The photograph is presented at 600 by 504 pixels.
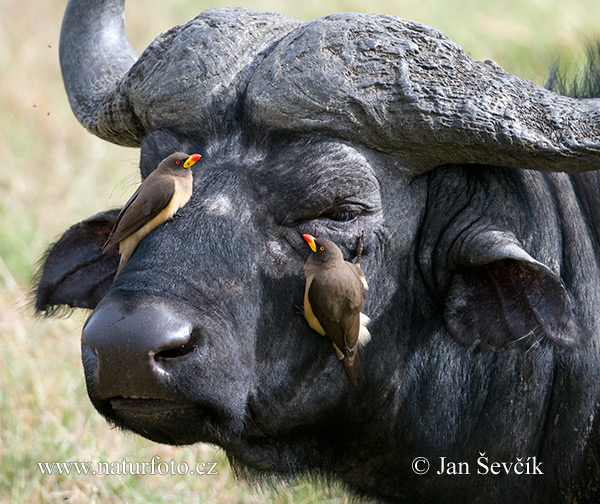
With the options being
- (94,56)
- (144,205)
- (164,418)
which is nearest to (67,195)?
(94,56)

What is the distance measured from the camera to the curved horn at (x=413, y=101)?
3609mm

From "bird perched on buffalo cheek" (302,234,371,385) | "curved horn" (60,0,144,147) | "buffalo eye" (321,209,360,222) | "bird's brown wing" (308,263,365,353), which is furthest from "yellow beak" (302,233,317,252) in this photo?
"curved horn" (60,0,144,147)

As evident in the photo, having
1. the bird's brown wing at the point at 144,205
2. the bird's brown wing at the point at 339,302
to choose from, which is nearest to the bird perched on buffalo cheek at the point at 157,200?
the bird's brown wing at the point at 144,205

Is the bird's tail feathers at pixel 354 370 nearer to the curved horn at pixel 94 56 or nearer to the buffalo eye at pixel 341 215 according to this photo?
the buffalo eye at pixel 341 215

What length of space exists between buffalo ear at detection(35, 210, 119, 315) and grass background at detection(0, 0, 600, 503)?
0.26 m

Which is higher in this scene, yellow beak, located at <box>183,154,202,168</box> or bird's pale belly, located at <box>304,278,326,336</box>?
yellow beak, located at <box>183,154,202,168</box>

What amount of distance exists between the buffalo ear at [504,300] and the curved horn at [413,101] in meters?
0.40

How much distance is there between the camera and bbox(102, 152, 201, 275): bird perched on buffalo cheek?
3.62 metres

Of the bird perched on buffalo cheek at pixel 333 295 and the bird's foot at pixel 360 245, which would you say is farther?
the bird's foot at pixel 360 245

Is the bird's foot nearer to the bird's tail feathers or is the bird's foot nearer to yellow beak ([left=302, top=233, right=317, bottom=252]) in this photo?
yellow beak ([left=302, top=233, right=317, bottom=252])

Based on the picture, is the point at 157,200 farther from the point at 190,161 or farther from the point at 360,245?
the point at 360,245

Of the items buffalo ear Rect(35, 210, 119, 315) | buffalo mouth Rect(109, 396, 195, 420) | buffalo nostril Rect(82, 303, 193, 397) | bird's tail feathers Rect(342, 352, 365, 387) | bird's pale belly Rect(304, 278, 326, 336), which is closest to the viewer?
buffalo nostril Rect(82, 303, 193, 397)

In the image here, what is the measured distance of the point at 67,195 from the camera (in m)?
9.39

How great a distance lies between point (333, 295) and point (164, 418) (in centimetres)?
78
